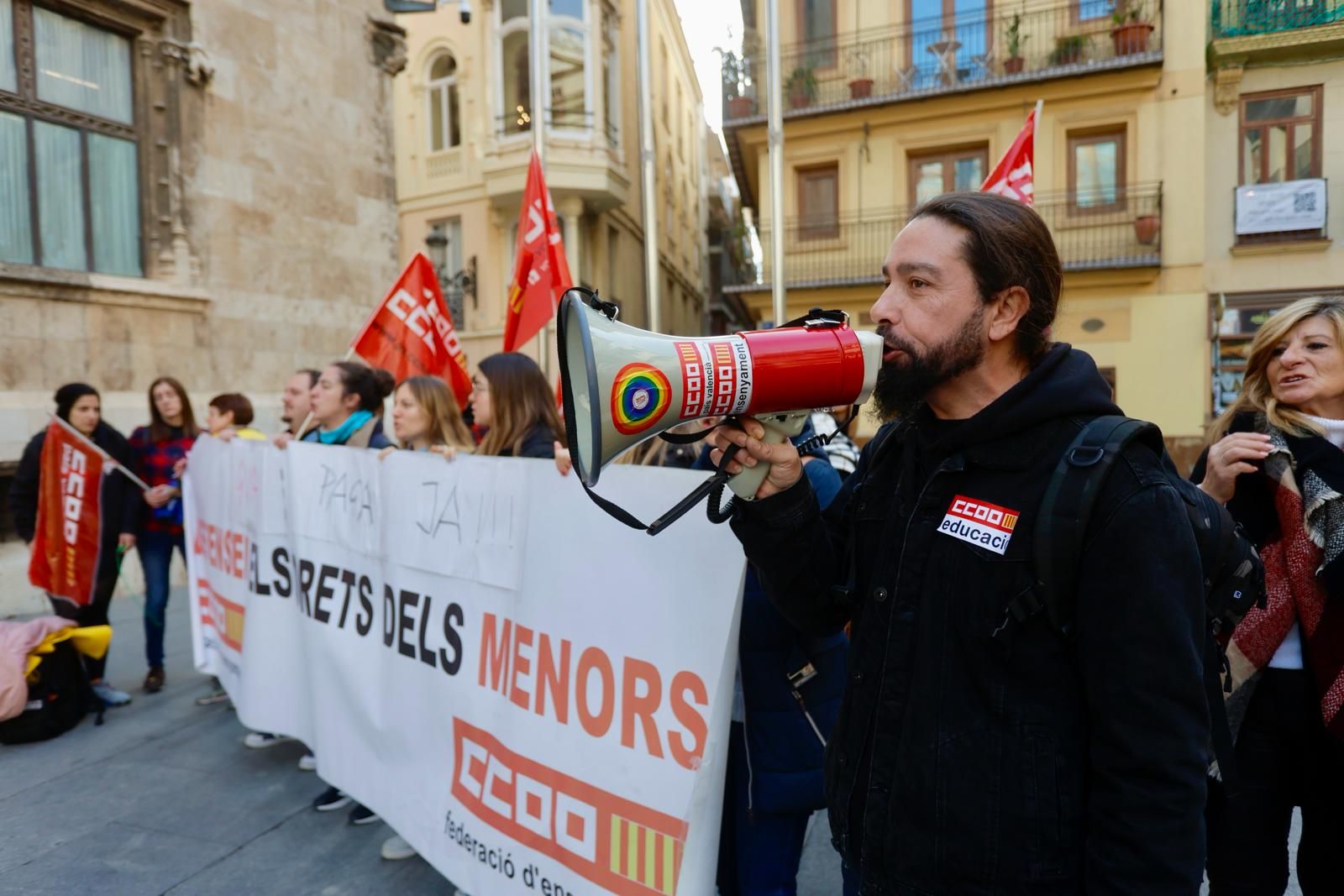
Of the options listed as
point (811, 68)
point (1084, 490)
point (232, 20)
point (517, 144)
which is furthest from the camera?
point (517, 144)

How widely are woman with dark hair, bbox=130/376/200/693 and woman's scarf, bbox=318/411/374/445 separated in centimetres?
157

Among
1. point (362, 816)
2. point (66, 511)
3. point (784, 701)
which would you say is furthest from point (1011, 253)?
point (66, 511)

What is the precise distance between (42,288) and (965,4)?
15.5 metres

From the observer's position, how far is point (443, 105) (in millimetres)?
20516

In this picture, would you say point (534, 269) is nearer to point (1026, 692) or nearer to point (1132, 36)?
point (1026, 692)

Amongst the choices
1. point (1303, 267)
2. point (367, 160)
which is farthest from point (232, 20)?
point (1303, 267)

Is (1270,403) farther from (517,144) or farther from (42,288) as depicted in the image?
(517,144)

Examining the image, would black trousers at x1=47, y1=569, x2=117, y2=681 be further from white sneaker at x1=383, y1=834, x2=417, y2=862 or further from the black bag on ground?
white sneaker at x1=383, y1=834, x2=417, y2=862

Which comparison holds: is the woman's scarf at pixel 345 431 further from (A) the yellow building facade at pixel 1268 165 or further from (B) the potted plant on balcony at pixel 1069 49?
(B) the potted plant on balcony at pixel 1069 49

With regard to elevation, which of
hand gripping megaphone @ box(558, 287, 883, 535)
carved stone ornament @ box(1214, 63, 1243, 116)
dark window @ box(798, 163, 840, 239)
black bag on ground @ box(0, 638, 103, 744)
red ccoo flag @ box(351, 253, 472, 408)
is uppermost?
carved stone ornament @ box(1214, 63, 1243, 116)

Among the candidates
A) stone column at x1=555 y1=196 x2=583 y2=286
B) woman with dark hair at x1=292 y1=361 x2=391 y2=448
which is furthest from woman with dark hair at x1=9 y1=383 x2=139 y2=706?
stone column at x1=555 y1=196 x2=583 y2=286

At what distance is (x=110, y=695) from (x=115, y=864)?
2.02m

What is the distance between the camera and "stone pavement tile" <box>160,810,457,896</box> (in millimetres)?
2914

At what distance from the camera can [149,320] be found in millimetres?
8195
